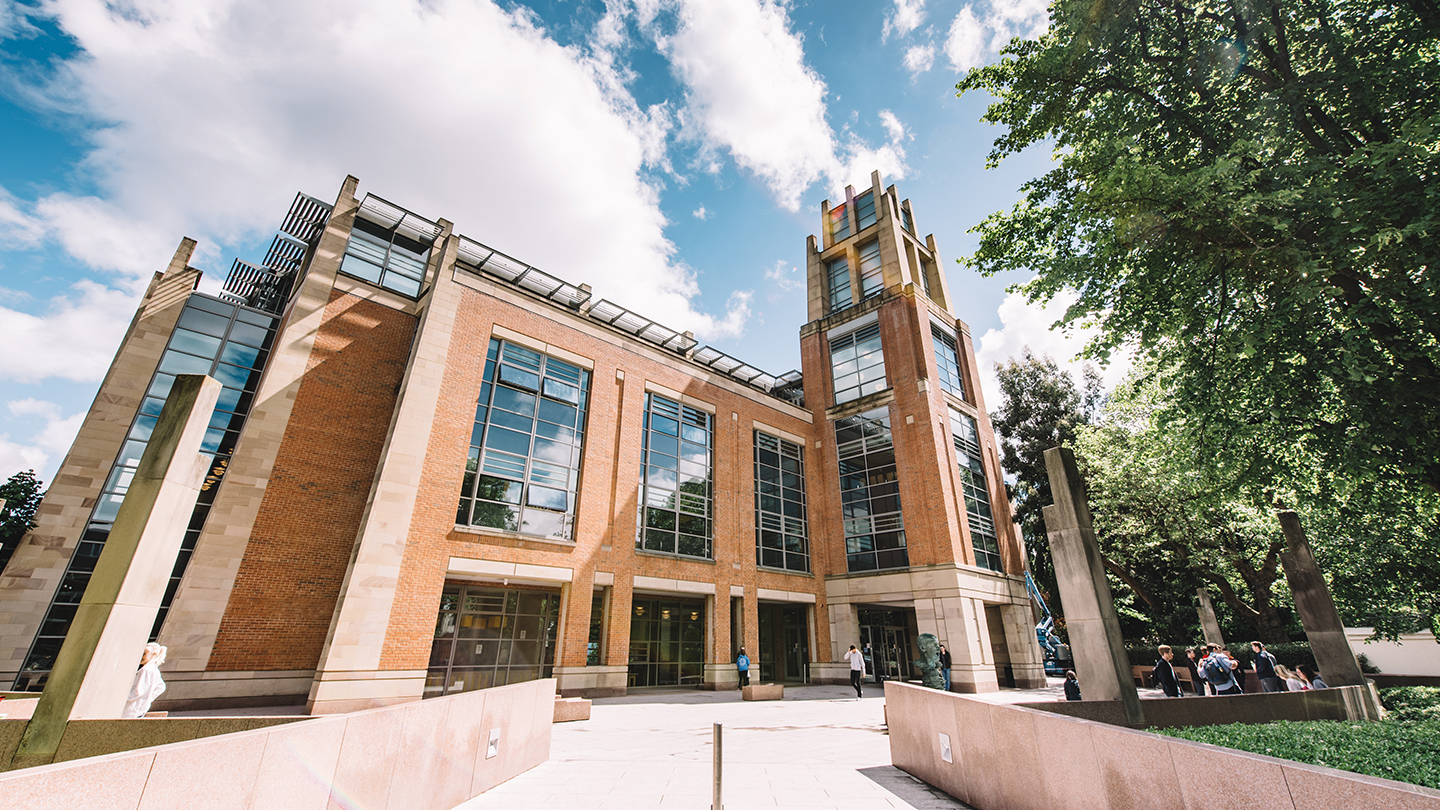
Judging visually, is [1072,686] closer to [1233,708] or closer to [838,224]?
[1233,708]

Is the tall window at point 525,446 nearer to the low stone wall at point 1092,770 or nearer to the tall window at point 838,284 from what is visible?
the low stone wall at point 1092,770

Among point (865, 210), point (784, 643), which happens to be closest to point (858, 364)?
point (865, 210)

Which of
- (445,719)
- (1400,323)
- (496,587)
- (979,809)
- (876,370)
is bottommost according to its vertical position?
(979,809)

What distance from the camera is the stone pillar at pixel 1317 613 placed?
11781mm

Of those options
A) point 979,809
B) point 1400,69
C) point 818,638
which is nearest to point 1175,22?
point 1400,69

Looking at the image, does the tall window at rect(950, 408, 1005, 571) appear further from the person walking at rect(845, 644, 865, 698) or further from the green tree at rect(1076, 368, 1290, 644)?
the person walking at rect(845, 644, 865, 698)

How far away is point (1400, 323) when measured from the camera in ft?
29.5

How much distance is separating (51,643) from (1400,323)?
30501 mm

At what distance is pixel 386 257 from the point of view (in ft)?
70.2

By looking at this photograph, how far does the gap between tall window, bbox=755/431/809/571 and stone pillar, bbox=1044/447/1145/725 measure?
55.5 ft

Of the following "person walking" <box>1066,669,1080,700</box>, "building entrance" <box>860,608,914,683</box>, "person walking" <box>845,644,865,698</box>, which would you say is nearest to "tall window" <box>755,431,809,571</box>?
"building entrance" <box>860,608,914,683</box>

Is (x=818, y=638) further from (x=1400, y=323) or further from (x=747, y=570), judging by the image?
(x=1400, y=323)

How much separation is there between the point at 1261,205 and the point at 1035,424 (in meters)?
29.7

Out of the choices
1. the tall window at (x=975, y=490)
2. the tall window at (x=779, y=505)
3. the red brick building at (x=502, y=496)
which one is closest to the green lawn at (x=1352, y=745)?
the red brick building at (x=502, y=496)
